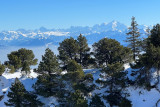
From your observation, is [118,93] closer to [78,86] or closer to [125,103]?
[125,103]

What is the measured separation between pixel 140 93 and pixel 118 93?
198 inches

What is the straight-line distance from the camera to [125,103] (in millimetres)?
28234

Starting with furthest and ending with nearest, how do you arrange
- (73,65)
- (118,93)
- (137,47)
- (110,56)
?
1. (137,47)
2. (110,56)
3. (73,65)
4. (118,93)

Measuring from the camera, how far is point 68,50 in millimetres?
49562

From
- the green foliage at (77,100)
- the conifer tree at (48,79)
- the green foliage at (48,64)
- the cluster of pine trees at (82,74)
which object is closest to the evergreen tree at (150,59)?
the cluster of pine trees at (82,74)

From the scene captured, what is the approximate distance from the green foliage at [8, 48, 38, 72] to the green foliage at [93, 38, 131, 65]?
72.1 ft

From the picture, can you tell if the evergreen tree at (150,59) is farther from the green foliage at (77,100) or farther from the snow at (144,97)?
the green foliage at (77,100)

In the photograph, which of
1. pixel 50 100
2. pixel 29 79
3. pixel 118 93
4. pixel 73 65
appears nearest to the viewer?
pixel 118 93

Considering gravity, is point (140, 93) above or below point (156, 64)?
below

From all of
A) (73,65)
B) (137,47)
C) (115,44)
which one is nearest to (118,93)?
(73,65)

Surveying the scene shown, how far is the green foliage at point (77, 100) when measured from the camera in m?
29.4

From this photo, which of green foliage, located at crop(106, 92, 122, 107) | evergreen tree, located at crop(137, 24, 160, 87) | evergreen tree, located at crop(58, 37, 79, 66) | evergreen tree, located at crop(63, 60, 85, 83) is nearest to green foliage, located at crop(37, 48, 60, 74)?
evergreen tree, located at crop(63, 60, 85, 83)

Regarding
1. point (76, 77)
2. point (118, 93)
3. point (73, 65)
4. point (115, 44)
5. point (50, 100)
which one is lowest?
point (50, 100)

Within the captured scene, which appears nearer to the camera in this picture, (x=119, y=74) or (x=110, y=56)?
(x=119, y=74)
